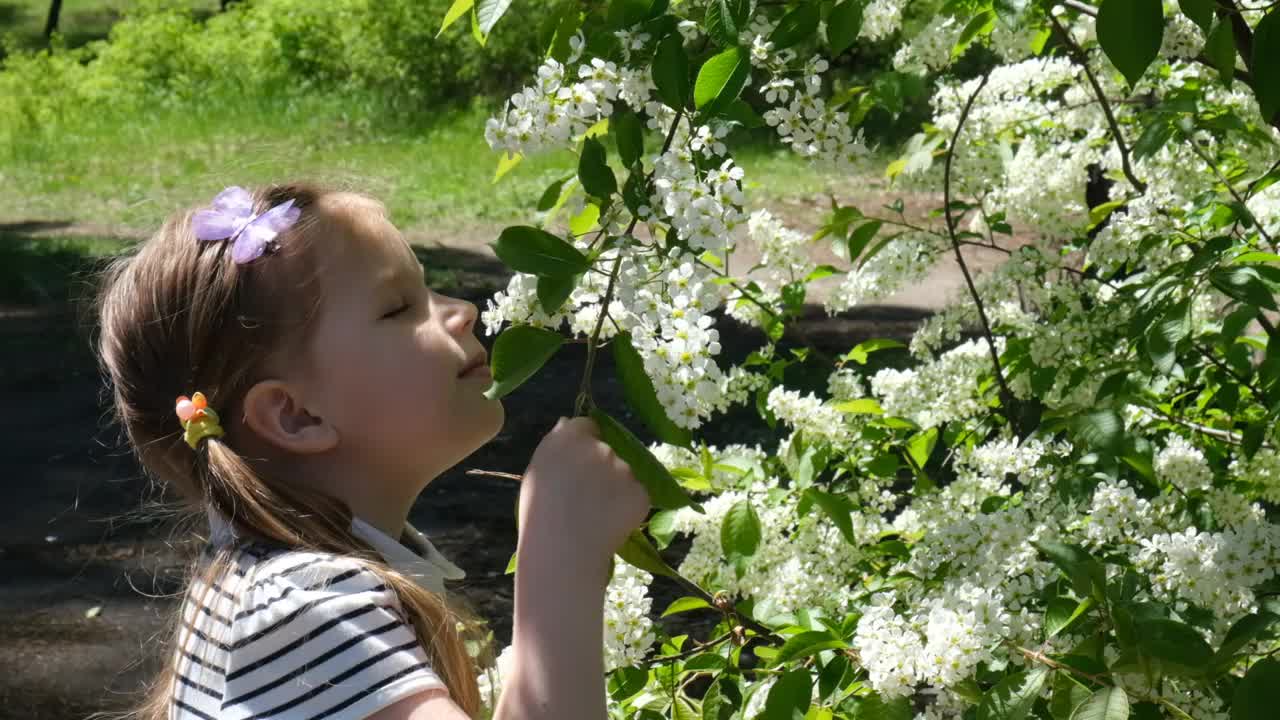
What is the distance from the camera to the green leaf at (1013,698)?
1505 mm

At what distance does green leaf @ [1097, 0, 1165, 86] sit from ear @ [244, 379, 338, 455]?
2.81 ft

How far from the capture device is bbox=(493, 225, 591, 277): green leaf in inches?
49.1

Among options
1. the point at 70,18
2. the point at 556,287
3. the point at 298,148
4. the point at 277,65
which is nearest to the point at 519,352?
the point at 556,287

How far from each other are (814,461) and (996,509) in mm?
314

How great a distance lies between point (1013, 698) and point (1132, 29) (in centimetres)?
69

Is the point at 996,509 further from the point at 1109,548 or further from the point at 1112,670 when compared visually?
the point at 1112,670

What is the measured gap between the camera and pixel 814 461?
7.61 ft

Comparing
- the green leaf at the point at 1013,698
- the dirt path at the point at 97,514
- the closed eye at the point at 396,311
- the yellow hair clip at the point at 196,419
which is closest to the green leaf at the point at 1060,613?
the green leaf at the point at 1013,698

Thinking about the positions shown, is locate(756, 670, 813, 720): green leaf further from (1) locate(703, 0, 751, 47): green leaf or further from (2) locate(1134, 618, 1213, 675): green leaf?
(1) locate(703, 0, 751, 47): green leaf

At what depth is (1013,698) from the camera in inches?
59.9

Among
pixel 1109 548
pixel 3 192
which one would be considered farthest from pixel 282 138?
pixel 1109 548

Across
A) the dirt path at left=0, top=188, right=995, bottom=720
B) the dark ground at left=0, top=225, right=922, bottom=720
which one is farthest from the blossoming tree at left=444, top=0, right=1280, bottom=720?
the dark ground at left=0, top=225, right=922, bottom=720

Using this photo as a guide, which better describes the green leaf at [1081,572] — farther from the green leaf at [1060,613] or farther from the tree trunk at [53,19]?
the tree trunk at [53,19]

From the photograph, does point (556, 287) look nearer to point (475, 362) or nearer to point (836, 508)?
point (475, 362)
